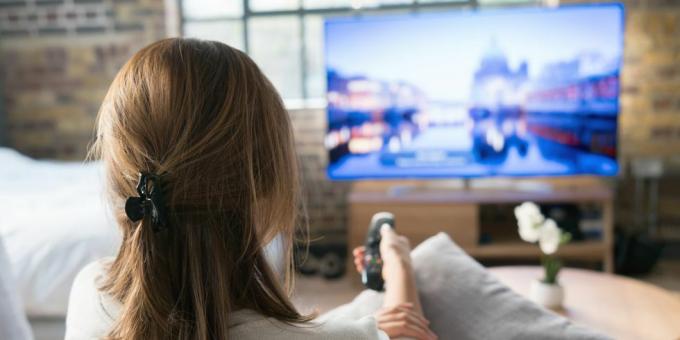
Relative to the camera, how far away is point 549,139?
3.49m

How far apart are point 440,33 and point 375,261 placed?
2235 millimetres

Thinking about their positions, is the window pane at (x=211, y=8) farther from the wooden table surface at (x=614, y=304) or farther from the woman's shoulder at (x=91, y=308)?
the woman's shoulder at (x=91, y=308)

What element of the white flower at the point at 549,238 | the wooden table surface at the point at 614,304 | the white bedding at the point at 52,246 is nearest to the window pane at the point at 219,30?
the white bedding at the point at 52,246

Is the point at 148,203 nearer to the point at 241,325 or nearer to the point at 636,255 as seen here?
the point at 241,325

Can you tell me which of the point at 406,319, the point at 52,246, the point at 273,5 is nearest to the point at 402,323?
the point at 406,319

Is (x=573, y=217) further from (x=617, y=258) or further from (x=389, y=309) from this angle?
(x=389, y=309)

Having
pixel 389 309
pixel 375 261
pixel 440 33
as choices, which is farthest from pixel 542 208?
pixel 389 309

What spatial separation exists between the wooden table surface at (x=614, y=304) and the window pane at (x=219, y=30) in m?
2.56

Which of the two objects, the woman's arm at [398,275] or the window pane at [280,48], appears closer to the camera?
the woman's arm at [398,275]

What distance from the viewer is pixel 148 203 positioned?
79 cm

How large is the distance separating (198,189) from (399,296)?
1.75 feet

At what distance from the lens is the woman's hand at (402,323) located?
3.52ft

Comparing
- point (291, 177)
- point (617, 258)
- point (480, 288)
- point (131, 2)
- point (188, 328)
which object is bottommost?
point (617, 258)

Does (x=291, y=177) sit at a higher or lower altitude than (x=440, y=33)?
lower
